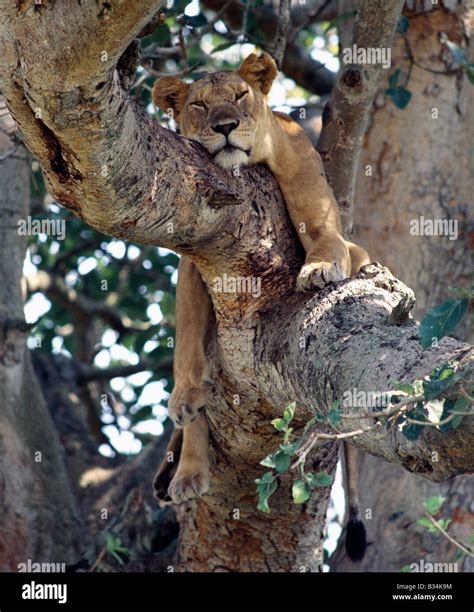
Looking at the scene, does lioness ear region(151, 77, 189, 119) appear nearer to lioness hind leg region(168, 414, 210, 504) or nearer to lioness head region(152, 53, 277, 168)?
lioness head region(152, 53, 277, 168)

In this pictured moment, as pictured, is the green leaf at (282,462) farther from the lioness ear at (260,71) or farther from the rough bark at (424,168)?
the rough bark at (424,168)

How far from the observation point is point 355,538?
451 cm

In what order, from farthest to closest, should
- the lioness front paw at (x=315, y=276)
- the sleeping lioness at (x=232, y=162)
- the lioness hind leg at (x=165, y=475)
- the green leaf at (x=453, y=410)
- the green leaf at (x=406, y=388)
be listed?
the lioness hind leg at (x=165, y=475) < the sleeping lioness at (x=232, y=162) < the lioness front paw at (x=315, y=276) < the green leaf at (x=406, y=388) < the green leaf at (x=453, y=410)

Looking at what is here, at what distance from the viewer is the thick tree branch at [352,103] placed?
419 centimetres

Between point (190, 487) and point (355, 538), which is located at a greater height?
point (190, 487)

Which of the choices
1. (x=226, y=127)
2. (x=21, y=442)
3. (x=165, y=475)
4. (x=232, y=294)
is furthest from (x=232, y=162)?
(x=21, y=442)

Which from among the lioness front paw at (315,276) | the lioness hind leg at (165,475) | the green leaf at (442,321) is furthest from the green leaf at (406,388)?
the lioness hind leg at (165,475)

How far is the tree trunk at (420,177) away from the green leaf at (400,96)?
536 millimetres

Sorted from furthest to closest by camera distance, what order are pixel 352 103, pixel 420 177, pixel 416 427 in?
pixel 420 177 → pixel 352 103 → pixel 416 427

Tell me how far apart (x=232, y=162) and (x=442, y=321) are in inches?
62.9

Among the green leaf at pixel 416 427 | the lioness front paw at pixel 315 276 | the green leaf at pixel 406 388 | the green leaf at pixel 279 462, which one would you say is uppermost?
the lioness front paw at pixel 315 276

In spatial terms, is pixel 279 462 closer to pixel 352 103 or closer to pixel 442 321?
pixel 442 321

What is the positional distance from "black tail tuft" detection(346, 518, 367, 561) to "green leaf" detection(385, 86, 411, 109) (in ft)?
6.89

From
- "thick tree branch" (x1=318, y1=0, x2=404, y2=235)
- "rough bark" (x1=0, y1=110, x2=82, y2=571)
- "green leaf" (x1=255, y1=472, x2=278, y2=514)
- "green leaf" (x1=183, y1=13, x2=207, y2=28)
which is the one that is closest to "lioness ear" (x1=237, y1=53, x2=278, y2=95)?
"thick tree branch" (x1=318, y1=0, x2=404, y2=235)
